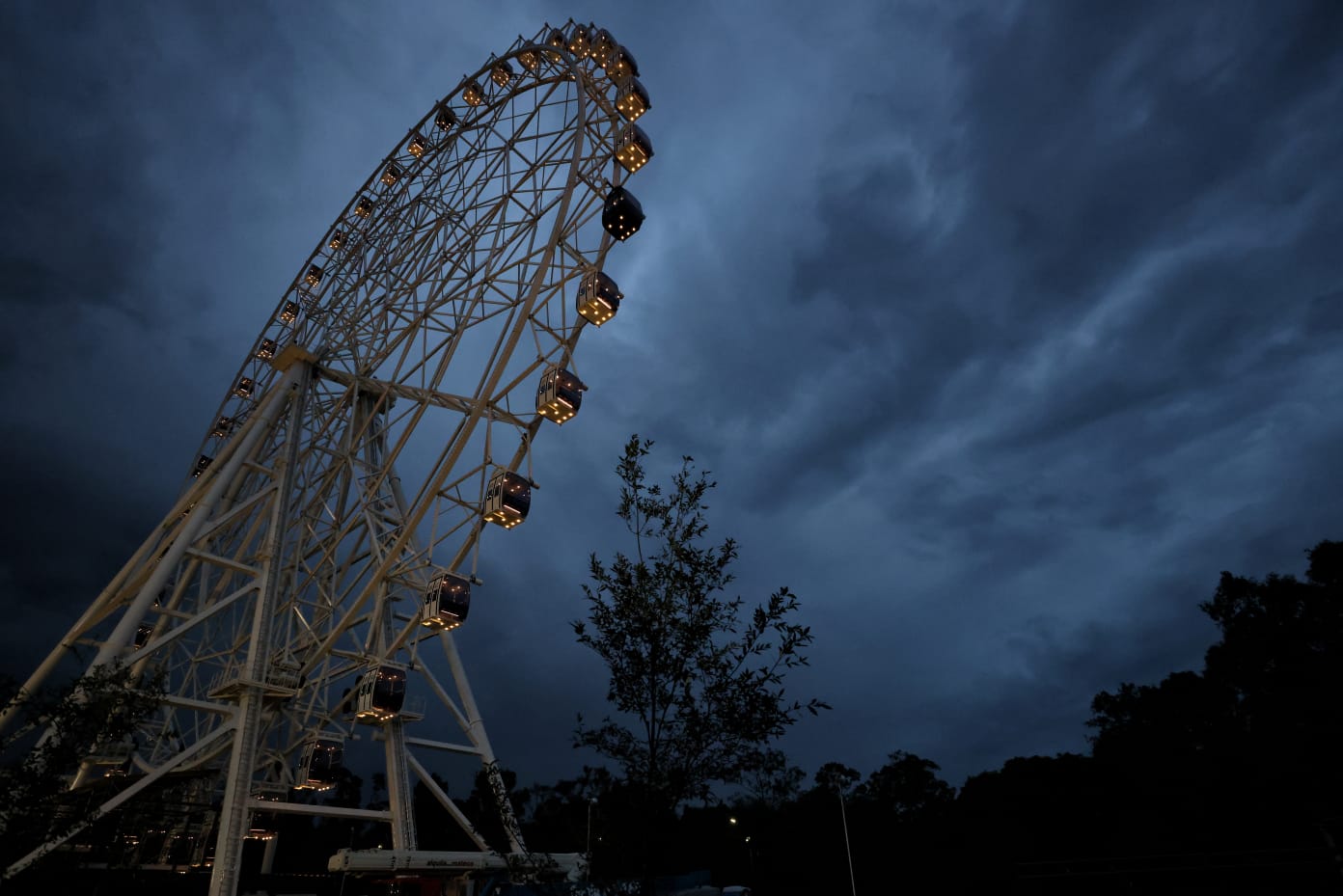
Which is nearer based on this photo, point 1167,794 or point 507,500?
point 507,500

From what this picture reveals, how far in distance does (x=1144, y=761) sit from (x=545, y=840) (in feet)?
127

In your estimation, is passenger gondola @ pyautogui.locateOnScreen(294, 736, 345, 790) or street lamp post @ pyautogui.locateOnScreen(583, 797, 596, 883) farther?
passenger gondola @ pyautogui.locateOnScreen(294, 736, 345, 790)

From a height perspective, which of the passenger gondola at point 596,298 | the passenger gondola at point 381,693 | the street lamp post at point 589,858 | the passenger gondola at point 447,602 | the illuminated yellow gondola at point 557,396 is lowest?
the street lamp post at point 589,858

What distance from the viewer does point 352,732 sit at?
90.1ft

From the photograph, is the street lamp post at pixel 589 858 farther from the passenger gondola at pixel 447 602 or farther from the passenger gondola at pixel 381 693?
the passenger gondola at pixel 381 693

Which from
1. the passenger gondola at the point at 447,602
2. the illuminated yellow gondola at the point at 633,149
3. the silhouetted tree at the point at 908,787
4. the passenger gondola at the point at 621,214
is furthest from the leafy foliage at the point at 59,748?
the silhouetted tree at the point at 908,787

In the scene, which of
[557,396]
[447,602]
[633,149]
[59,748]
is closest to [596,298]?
[557,396]

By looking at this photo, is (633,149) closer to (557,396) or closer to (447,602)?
(557,396)

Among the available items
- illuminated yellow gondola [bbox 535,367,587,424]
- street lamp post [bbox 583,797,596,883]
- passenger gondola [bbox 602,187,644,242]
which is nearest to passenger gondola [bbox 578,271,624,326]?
passenger gondola [bbox 602,187,644,242]

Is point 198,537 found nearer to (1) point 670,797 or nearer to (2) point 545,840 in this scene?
(2) point 545,840

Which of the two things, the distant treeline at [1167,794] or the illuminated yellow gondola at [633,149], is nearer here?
the illuminated yellow gondola at [633,149]

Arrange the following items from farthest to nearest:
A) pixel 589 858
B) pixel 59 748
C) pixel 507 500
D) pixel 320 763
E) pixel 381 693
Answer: pixel 320 763, pixel 381 693, pixel 507 500, pixel 59 748, pixel 589 858

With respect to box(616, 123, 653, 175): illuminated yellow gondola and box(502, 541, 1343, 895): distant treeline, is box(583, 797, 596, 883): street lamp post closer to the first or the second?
box(502, 541, 1343, 895): distant treeline

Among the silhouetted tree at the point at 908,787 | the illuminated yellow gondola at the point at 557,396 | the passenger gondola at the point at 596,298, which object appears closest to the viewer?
the illuminated yellow gondola at the point at 557,396
